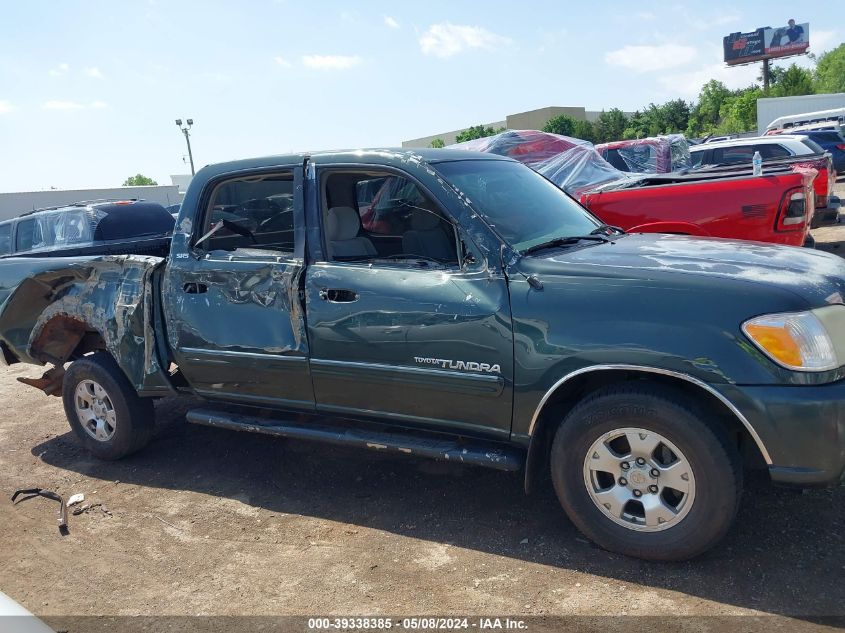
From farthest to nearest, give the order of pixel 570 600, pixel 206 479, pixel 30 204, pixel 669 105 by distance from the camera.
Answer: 1. pixel 669 105
2. pixel 30 204
3. pixel 206 479
4. pixel 570 600

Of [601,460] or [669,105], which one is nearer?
[601,460]

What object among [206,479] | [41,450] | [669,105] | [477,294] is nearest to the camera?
[477,294]

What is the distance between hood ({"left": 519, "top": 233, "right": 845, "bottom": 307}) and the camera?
3.23 metres

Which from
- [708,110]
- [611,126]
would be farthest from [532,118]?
[708,110]

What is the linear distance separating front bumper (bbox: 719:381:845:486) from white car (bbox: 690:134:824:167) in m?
12.5

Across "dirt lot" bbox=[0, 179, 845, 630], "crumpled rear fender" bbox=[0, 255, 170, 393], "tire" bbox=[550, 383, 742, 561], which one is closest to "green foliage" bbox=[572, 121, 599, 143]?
"crumpled rear fender" bbox=[0, 255, 170, 393]

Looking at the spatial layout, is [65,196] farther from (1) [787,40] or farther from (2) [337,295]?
(1) [787,40]

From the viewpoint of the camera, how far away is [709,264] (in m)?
3.44

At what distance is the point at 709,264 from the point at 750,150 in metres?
13.1

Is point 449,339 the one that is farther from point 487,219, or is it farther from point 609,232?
point 609,232

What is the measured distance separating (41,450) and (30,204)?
48.3 meters

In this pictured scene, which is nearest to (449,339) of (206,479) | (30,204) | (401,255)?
(401,255)

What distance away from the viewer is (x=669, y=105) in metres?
61.1

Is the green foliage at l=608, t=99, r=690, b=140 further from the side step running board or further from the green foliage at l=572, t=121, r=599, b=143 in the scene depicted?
the side step running board
